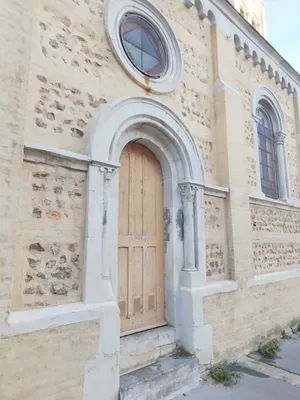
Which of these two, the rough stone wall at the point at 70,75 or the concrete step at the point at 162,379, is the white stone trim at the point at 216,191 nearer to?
the rough stone wall at the point at 70,75

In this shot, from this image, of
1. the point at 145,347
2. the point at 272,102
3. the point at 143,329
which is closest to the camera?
the point at 145,347

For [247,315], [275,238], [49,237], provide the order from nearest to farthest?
1. [49,237]
2. [247,315]
3. [275,238]

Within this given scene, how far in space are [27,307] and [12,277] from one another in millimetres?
373

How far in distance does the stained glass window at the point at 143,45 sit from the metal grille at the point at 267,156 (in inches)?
137

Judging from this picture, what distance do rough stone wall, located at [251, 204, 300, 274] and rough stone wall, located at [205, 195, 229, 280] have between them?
3.44 ft

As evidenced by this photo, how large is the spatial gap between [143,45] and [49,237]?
3.46m

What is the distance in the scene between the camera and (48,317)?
8.90ft

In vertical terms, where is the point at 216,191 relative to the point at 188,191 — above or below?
above

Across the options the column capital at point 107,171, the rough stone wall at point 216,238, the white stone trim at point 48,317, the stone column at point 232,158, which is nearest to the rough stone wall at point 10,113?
the white stone trim at point 48,317

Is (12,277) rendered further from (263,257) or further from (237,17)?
(237,17)

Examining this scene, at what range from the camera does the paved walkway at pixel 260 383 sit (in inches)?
137

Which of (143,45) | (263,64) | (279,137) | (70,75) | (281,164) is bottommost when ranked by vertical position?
(70,75)

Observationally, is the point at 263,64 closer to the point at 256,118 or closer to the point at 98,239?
the point at 256,118

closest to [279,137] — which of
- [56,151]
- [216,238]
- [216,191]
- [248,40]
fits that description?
[248,40]
